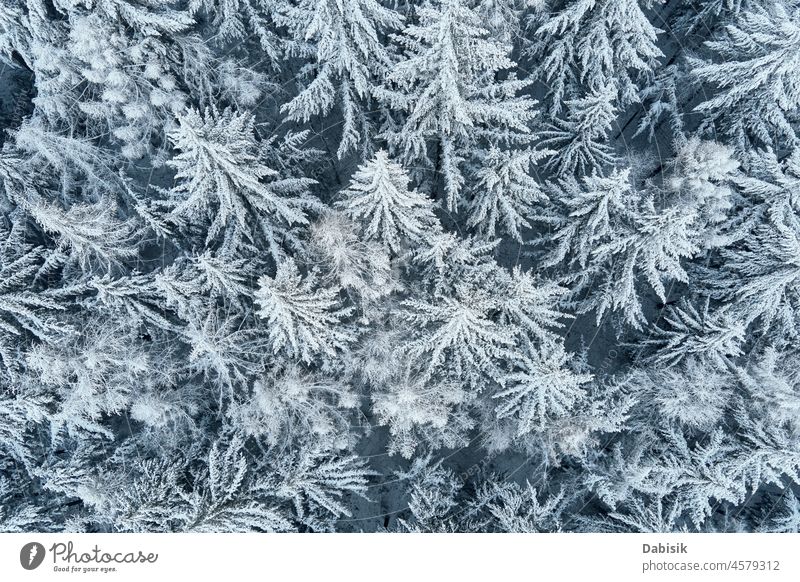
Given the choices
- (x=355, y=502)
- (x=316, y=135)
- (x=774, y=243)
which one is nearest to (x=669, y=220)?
(x=774, y=243)

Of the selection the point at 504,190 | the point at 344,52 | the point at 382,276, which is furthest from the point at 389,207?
the point at 344,52

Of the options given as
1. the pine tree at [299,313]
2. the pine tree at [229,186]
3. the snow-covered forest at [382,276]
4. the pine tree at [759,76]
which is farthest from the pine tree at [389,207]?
the pine tree at [759,76]

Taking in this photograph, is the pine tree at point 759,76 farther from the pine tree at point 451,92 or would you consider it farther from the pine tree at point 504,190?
the pine tree at point 504,190

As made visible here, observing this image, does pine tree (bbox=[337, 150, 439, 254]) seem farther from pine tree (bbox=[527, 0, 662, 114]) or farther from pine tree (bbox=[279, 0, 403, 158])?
pine tree (bbox=[527, 0, 662, 114])
